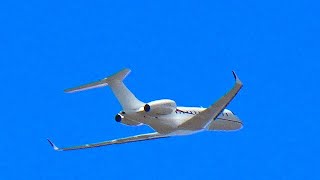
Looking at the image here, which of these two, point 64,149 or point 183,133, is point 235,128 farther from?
point 64,149

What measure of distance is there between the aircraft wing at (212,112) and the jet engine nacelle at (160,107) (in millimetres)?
1499

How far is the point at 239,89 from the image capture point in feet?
154

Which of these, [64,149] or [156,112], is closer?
[156,112]

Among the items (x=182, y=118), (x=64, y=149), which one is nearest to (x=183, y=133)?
(x=182, y=118)

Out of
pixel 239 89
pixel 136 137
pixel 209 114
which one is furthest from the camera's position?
pixel 136 137

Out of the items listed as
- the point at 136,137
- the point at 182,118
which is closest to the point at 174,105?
the point at 182,118

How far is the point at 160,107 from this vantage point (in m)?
49.7

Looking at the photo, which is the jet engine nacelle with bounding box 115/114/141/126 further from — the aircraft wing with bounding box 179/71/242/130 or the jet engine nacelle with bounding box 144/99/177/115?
the aircraft wing with bounding box 179/71/242/130

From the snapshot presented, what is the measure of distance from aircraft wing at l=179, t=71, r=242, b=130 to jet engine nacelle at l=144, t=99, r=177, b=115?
1.50 m

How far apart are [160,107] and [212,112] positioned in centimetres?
318

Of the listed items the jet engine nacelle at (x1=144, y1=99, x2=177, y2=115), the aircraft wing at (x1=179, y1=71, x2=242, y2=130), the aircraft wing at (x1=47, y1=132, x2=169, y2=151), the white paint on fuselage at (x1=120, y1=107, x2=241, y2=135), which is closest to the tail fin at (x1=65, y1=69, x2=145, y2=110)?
the white paint on fuselage at (x1=120, y1=107, x2=241, y2=135)

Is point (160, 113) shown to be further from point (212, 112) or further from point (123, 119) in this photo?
point (212, 112)

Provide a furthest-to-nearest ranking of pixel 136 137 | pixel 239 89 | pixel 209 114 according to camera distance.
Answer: pixel 136 137, pixel 209 114, pixel 239 89

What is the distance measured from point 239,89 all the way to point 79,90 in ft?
37.5
